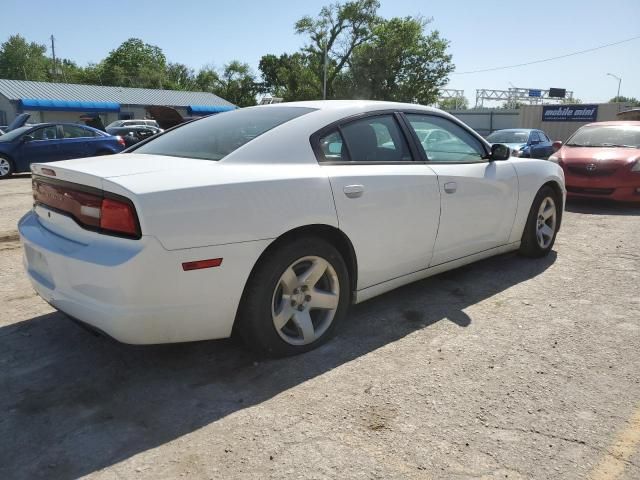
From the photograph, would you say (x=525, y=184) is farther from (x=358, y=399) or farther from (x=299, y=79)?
(x=299, y=79)

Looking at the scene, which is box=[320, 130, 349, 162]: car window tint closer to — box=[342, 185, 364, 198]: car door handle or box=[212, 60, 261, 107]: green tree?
box=[342, 185, 364, 198]: car door handle

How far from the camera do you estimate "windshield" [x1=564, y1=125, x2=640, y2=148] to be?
8844mm

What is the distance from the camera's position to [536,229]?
478 cm

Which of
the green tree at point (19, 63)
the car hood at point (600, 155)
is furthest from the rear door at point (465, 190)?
the green tree at point (19, 63)

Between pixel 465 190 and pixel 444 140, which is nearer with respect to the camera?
pixel 465 190

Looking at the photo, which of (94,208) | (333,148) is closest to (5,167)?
(94,208)

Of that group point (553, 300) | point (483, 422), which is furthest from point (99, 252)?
point (553, 300)

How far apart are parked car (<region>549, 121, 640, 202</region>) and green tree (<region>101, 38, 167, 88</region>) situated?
2774 inches

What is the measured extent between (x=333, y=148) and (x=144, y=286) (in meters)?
1.40

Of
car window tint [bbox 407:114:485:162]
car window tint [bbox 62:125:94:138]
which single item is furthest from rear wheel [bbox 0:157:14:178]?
car window tint [bbox 407:114:485:162]

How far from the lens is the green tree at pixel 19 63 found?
87062 mm

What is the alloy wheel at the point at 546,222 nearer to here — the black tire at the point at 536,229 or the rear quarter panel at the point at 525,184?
the black tire at the point at 536,229

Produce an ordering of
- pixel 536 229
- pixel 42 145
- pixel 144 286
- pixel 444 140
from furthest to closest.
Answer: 1. pixel 42 145
2. pixel 536 229
3. pixel 444 140
4. pixel 144 286

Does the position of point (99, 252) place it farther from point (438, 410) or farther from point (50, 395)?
point (438, 410)
